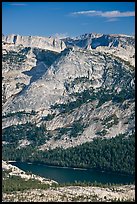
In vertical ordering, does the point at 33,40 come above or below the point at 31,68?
above

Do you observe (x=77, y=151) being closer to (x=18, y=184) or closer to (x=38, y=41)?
(x=18, y=184)

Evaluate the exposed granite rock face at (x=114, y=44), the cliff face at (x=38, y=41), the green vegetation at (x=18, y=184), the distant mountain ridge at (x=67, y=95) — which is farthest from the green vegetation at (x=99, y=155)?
the cliff face at (x=38, y=41)

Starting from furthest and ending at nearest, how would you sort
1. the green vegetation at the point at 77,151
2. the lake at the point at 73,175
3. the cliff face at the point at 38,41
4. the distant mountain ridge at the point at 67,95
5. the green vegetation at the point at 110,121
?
the cliff face at the point at 38,41 < the distant mountain ridge at the point at 67,95 < the green vegetation at the point at 110,121 < the green vegetation at the point at 77,151 < the lake at the point at 73,175

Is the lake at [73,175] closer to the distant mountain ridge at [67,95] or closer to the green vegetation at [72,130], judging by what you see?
the distant mountain ridge at [67,95]

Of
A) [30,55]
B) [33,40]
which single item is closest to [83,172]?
[30,55]

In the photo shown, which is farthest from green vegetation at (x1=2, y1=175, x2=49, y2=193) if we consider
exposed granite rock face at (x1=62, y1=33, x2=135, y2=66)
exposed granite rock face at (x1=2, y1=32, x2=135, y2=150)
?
exposed granite rock face at (x1=62, y1=33, x2=135, y2=66)

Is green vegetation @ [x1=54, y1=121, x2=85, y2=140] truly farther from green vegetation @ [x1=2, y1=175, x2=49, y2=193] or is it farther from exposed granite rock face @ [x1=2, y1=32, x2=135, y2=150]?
green vegetation @ [x1=2, y1=175, x2=49, y2=193]

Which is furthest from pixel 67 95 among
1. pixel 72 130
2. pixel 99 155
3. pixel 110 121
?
pixel 99 155

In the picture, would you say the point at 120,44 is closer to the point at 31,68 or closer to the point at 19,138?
the point at 31,68
